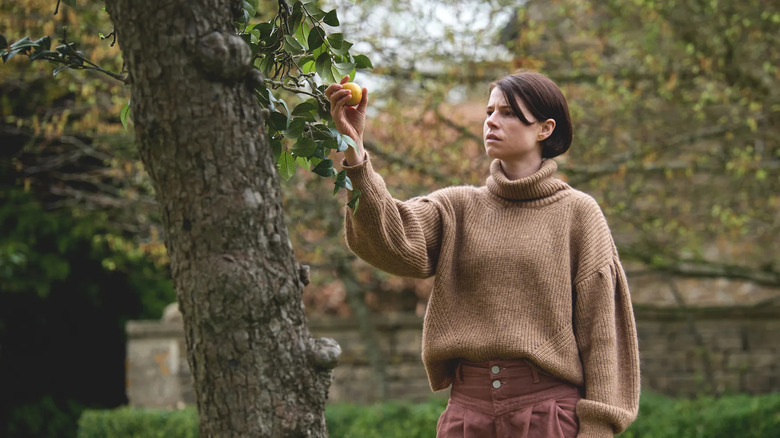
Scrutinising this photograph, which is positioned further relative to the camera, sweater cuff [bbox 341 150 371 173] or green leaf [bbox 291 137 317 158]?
sweater cuff [bbox 341 150 371 173]

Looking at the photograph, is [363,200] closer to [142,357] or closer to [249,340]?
[249,340]

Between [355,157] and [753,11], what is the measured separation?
448 centimetres

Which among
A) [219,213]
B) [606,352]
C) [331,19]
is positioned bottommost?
[606,352]

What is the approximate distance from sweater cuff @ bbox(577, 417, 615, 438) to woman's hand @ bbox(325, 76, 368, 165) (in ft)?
2.93

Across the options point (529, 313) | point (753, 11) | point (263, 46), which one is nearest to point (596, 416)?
point (529, 313)

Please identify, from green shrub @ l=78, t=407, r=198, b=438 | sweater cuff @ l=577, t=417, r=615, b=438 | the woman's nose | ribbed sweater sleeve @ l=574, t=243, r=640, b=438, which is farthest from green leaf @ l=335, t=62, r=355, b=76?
green shrub @ l=78, t=407, r=198, b=438

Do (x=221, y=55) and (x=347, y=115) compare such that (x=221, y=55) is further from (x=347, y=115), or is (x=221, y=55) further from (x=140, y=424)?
(x=140, y=424)

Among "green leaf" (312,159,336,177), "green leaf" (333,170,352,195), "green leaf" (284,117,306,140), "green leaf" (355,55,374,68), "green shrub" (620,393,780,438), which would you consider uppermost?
"green leaf" (355,55,374,68)

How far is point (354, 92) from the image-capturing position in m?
2.10

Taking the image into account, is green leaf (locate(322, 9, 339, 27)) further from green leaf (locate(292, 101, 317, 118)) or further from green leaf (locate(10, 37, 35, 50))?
green leaf (locate(10, 37, 35, 50))

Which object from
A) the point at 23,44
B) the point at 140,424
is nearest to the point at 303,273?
the point at 23,44

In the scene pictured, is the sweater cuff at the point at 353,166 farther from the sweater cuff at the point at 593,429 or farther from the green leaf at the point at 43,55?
the sweater cuff at the point at 593,429

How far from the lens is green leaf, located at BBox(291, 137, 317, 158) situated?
78.1 inches

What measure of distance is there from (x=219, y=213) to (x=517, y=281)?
0.95 meters
